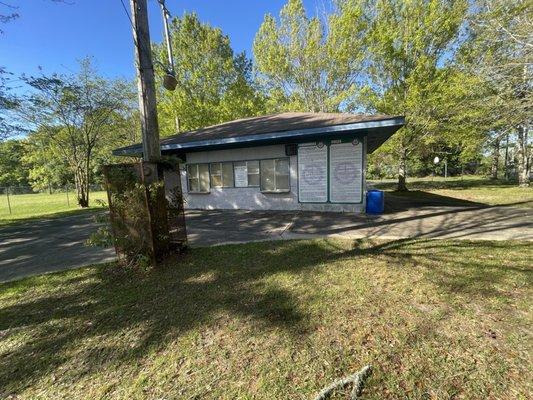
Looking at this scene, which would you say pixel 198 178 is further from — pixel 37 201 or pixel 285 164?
pixel 37 201

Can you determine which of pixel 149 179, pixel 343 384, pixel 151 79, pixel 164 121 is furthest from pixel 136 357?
pixel 164 121

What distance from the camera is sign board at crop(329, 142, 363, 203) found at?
8742 mm

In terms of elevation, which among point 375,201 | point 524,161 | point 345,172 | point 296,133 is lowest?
point 375,201

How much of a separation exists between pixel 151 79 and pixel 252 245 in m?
3.73

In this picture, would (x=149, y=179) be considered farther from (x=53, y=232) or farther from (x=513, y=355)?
(x=53, y=232)

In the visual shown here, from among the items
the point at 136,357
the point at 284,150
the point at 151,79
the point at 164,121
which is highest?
the point at 164,121

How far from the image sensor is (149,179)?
14.8ft

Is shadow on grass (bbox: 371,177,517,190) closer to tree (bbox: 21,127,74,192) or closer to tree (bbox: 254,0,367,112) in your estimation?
tree (bbox: 254,0,367,112)

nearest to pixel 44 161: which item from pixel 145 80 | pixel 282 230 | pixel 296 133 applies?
pixel 296 133

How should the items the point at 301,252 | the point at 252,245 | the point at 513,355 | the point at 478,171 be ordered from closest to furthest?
the point at 513,355 < the point at 301,252 < the point at 252,245 < the point at 478,171

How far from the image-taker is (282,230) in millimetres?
6918

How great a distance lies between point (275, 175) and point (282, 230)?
3649mm

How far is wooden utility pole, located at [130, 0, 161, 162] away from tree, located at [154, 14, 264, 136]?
14.5m

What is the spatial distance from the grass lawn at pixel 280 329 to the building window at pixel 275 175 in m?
5.71
